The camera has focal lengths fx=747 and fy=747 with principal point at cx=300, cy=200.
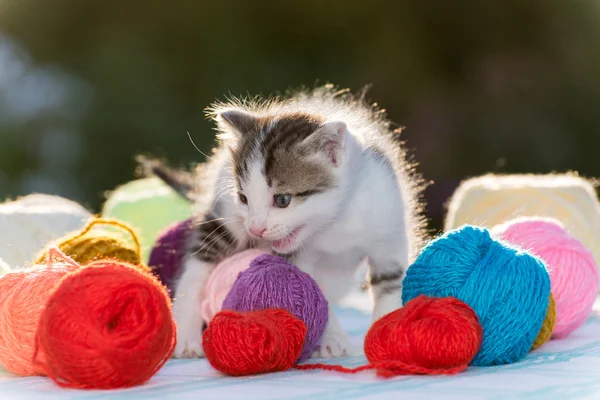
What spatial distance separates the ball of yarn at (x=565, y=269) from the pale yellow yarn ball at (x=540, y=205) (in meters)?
0.31

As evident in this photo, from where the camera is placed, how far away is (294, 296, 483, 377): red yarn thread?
1.01m

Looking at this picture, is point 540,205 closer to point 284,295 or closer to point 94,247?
point 284,295

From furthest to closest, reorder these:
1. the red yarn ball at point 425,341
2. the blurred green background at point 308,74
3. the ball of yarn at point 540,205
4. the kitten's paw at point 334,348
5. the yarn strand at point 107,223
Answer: the blurred green background at point 308,74
the ball of yarn at point 540,205
the yarn strand at point 107,223
the kitten's paw at point 334,348
the red yarn ball at point 425,341

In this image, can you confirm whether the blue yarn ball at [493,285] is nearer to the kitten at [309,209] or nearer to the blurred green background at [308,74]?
the kitten at [309,209]

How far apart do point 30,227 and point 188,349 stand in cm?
50

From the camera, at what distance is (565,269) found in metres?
1.31

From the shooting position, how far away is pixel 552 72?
3.78 metres

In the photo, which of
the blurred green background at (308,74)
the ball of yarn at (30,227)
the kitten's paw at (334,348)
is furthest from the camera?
the blurred green background at (308,74)

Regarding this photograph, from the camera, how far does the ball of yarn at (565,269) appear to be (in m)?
1.30

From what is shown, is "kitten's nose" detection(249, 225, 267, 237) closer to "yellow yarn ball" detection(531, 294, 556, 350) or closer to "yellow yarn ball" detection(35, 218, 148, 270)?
"yellow yarn ball" detection(35, 218, 148, 270)

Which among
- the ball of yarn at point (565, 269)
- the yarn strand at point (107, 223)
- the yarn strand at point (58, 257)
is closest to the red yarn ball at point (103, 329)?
the yarn strand at point (58, 257)

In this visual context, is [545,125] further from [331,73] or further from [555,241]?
[555,241]

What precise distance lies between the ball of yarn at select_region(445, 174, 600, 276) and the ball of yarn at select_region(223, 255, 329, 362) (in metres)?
0.62

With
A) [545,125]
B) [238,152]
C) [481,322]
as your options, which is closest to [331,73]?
[545,125]
